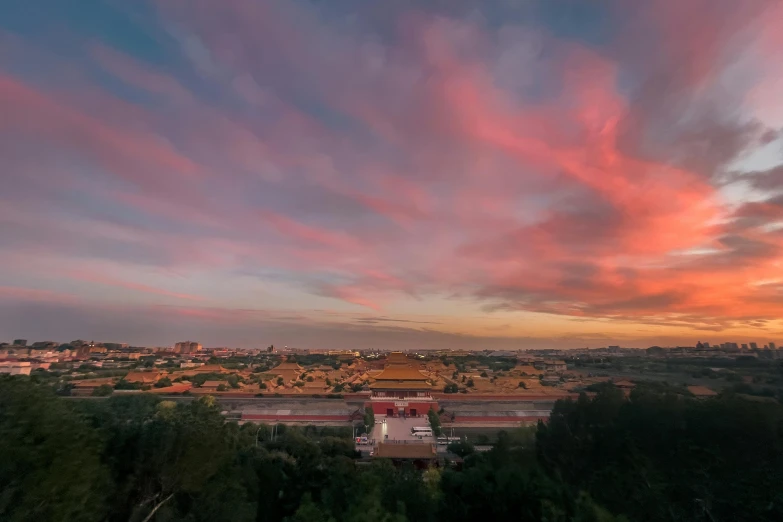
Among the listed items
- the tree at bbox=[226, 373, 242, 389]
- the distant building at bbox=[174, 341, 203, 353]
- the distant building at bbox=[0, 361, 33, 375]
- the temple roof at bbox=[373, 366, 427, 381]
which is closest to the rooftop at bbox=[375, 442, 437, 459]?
the temple roof at bbox=[373, 366, 427, 381]

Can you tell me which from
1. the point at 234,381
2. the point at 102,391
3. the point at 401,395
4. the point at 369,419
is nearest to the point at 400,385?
the point at 401,395

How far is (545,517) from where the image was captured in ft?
30.1

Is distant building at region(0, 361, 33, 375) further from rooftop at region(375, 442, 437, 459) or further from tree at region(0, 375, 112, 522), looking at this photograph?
tree at region(0, 375, 112, 522)

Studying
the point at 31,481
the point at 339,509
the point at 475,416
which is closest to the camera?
the point at 31,481

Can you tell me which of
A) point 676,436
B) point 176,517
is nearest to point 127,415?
point 176,517

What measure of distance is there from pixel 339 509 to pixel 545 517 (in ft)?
15.0

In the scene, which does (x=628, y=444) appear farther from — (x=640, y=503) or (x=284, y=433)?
(x=284, y=433)

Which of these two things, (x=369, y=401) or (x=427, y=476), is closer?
(x=427, y=476)

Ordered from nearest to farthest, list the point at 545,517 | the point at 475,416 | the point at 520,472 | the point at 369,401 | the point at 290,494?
the point at 545,517 < the point at 520,472 < the point at 290,494 < the point at 475,416 < the point at 369,401

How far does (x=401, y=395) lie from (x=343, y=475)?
2350cm

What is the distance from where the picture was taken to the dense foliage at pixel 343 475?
740 centimetres

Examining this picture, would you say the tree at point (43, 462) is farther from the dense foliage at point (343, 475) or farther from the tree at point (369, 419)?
the tree at point (369, 419)

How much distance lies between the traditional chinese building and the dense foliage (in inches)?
682

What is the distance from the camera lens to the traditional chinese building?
33.8m
